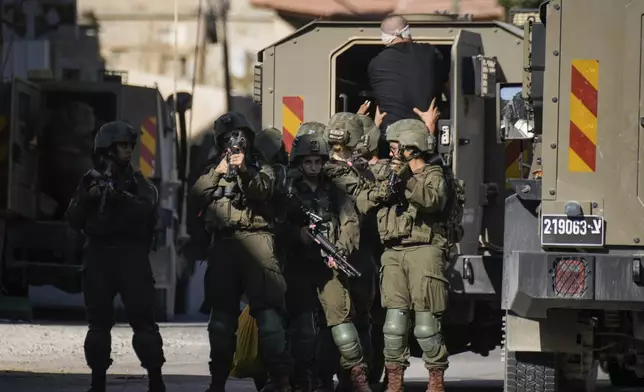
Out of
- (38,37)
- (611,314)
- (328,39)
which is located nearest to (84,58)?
(38,37)

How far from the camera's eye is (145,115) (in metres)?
17.8

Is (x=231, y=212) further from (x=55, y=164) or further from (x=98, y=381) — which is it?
(x=55, y=164)

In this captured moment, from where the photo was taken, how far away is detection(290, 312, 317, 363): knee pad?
406 inches

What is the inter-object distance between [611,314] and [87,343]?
10.2 feet

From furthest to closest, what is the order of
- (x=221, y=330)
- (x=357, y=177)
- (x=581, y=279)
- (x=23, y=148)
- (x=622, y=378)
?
(x=23, y=148) < (x=622, y=378) < (x=357, y=177) < (x=221, y=330) < (x=581, y=279)

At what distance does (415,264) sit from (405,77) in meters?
1.73

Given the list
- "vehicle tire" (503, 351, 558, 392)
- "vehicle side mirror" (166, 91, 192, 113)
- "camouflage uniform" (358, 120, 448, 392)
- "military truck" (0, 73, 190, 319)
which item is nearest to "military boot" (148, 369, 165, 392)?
"camouflage uniform" (358, 120, 448, 392)

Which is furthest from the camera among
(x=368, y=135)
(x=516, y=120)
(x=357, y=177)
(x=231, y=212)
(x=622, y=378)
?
(x=622, y=378)

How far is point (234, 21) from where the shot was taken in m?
33.3

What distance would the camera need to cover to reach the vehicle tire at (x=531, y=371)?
9320 mm

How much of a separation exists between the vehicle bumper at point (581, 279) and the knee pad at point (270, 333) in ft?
6.57

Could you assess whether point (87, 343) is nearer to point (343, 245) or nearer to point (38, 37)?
point (343, 245)

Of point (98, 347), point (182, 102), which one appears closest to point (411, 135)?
point (98, 347)

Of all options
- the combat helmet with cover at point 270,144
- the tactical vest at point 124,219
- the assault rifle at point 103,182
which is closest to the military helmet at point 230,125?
the combat helmet with cover at point 270,144
